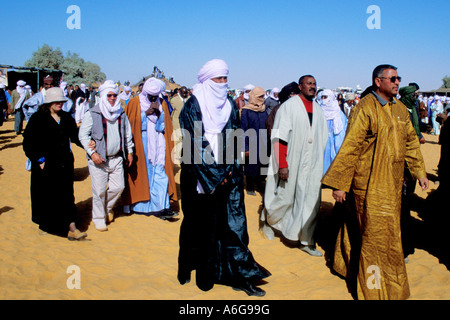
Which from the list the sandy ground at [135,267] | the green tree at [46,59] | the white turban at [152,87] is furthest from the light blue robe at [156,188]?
the green tree at [46,59]

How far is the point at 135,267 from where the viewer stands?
13.5ft

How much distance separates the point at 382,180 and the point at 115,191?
12.1ft

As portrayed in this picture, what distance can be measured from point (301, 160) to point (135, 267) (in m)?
2.41

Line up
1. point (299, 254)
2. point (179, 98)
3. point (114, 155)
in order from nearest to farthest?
point (299, 254) → point (114, 155) → point (179, 98)

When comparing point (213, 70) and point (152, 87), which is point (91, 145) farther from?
point (213, 70)

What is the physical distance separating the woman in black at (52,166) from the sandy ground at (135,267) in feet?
0.94

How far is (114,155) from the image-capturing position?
5211 mm

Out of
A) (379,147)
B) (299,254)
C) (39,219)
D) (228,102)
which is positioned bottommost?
(299,254)

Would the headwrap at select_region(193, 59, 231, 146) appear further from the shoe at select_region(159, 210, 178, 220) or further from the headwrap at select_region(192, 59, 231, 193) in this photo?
the shoe at select_region(159, 210, 178, 220)

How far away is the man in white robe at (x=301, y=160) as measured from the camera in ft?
15.1

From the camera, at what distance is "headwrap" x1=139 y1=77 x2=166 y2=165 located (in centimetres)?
571

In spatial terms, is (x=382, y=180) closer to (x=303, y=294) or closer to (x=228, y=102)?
(x=303, y=294)
